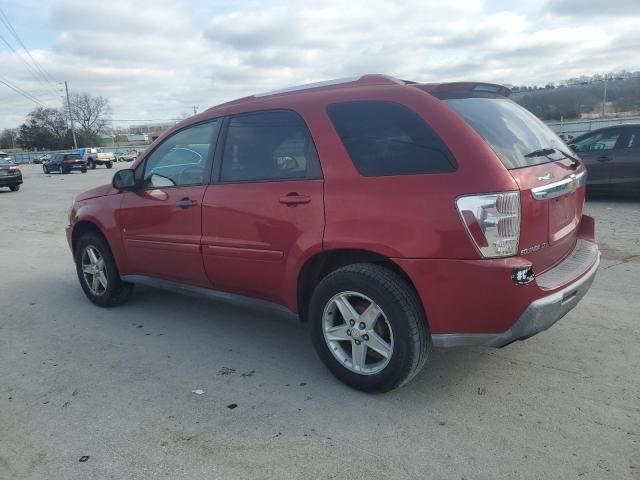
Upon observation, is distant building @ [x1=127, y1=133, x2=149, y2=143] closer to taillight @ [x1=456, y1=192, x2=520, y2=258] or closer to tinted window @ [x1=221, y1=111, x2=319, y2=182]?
tinted window @ [x1=221, y1=111, x2=319, y2=182]

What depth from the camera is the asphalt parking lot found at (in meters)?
2.67

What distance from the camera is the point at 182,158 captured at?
4484 mm

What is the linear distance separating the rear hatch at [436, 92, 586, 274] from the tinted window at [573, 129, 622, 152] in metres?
7.93

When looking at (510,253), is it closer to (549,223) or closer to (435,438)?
(549,223)

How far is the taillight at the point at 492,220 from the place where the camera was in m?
2.79

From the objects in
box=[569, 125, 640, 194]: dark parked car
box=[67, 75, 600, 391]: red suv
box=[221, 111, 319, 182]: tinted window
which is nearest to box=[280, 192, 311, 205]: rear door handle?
box=[67, 75, 600, 391]: red suv

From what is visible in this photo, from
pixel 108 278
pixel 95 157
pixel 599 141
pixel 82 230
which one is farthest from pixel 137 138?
pixel 108 278

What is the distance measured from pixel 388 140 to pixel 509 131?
0.75 meters

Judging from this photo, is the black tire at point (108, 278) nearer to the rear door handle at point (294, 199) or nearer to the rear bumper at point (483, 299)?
the rear door handle at point (294, 199)

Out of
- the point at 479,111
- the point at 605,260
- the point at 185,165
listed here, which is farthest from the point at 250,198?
the point at 605,260

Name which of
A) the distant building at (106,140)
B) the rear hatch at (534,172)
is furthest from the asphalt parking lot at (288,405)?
the distant building at (106,140)

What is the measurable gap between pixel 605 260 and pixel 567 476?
14.3 feet

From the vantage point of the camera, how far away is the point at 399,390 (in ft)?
11.0

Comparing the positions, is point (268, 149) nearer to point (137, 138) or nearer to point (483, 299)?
point (483, 299)
